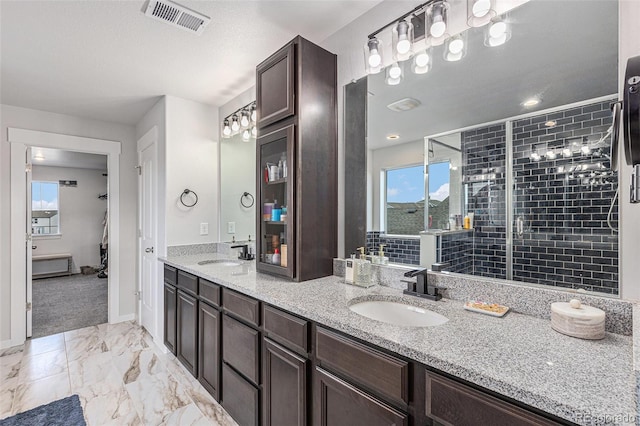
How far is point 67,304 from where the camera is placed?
4.46 m

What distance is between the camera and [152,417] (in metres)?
2.01

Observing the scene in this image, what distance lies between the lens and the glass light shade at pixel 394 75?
67.0 inches

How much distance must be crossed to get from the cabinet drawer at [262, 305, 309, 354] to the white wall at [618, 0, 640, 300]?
3.83 feet

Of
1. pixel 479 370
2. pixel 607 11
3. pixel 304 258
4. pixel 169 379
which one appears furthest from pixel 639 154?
pixel 169 379

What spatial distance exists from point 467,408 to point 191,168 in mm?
3026

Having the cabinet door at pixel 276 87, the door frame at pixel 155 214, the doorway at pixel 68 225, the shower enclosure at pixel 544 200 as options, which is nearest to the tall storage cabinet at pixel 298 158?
the cabinet door at pixel 276 87

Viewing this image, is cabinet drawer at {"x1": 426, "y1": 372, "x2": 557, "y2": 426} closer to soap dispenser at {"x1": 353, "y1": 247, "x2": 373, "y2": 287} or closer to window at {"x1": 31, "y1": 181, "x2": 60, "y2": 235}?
soap dispenser at {"x1": 353, "y1": 247, "x2": 373, "y2": 287}

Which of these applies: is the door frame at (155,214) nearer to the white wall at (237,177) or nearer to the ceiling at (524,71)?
the white wall at (237,177)

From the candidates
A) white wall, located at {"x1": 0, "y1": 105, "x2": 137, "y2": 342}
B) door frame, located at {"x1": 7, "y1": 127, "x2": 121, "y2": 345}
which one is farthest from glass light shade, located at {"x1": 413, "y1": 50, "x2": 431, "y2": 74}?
door frame, located at {"x1": 7, "y1": 127, "x2": 121, "y2": 345}

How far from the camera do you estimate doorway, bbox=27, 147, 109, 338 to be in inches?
218

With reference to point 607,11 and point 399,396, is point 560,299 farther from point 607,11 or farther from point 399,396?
point 607,11

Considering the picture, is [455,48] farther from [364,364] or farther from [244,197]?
[244,197]

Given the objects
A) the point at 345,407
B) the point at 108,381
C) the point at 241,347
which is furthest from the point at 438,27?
the point at 108,381

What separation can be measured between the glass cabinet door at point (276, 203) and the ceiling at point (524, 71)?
0.74m
